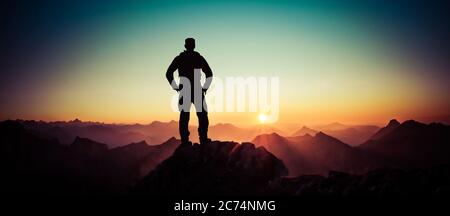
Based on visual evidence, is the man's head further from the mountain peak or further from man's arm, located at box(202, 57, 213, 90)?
the mountain peak

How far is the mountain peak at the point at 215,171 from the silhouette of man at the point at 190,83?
2.85ft

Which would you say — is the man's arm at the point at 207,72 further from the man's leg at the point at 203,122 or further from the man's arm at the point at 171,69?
the man's arm at the point at 171,69

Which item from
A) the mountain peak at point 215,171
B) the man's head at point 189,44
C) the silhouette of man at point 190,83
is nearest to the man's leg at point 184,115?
the silhouette of man at point 190,83

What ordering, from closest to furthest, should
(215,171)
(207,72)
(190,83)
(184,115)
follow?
(215,171)
(190,83)
(207,72)
(184,115)

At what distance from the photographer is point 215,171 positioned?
12148 millimetres

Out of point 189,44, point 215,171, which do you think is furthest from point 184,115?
point 189,44

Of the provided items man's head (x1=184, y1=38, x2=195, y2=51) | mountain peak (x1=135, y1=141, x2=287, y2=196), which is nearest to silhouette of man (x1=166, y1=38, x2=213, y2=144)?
man's head (x1=184, y1=38, x2=195, y2=51)

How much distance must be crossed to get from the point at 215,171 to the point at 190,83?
364cm

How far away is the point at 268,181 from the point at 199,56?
5717 mm

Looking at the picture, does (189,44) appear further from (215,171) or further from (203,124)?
(215,171)

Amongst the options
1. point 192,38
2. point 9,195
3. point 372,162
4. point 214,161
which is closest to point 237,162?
point 214,161

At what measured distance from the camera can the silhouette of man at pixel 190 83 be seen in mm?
12375

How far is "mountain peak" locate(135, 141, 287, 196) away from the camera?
463 inches

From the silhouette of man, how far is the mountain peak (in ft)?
2.85
